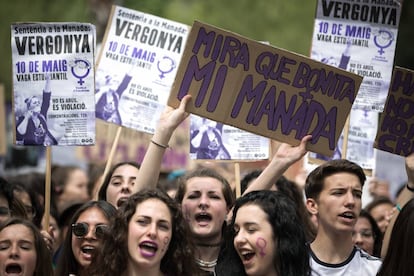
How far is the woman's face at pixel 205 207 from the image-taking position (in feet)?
28.8

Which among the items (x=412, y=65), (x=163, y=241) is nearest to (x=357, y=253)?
(x=163, y=241)

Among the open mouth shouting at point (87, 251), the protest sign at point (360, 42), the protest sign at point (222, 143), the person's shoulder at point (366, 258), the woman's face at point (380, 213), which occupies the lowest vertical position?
the woman's face at point (380, 213)

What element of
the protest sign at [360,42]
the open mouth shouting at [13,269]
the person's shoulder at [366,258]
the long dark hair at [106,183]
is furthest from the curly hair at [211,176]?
the protest sign at [360,42]

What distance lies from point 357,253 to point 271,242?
2.91ft

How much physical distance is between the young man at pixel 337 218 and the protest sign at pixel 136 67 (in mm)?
2042

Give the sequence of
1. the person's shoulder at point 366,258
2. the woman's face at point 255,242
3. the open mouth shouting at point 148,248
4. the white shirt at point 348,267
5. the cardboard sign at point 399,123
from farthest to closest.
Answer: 1. the cardboard sign at point 399,123
2. the person's shoulder at point 366,258
3. the white shirt at point 348,267
4. the woman's face at point 255,242
5. the open mouth shouting at point 148,248

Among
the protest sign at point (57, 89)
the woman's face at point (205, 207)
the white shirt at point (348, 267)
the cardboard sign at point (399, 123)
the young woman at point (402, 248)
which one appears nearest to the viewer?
the young woman at point (402, 248)

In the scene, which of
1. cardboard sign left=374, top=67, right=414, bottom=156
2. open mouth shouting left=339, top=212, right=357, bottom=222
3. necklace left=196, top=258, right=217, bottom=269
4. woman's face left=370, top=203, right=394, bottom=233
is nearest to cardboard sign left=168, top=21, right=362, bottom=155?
cardboard sign left=374, top=67, right=414, bottom=156

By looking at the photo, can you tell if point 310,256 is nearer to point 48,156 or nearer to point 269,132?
point 269,132

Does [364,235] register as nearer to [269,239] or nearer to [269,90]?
[269,90]

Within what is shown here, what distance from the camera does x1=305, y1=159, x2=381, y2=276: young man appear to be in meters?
8.24

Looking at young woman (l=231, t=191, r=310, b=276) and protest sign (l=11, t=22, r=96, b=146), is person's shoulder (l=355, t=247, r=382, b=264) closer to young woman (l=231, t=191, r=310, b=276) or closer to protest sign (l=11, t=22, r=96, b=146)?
young woman (l=231, t=191, r=310, b=276)

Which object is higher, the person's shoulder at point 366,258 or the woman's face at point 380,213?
the person's shoulder at point 366,258

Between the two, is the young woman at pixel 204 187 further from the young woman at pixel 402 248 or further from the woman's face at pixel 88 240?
the young woman at pixel 402 248
